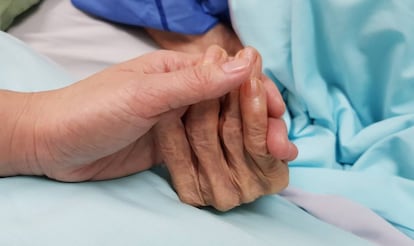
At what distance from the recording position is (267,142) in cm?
62

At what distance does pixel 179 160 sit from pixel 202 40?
0.31 m

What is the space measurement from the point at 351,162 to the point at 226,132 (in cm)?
27

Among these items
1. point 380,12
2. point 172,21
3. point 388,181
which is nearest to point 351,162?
point 388,181

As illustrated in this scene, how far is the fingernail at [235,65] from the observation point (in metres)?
0.59

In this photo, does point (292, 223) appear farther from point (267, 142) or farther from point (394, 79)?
point (394, 79)

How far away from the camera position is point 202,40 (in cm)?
95

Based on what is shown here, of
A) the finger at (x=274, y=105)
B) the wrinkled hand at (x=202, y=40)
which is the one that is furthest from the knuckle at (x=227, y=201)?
the wrinkled hand at (x=202, y=40)

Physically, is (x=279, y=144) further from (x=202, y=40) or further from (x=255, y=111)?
(x=202, y=40)

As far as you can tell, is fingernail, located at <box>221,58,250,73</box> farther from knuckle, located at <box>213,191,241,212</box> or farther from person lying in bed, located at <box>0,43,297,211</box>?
knuckle, located at <box>213,191,241,212</box>

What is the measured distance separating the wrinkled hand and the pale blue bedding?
0.28 meters

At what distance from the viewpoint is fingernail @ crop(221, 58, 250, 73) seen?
0.59 meters

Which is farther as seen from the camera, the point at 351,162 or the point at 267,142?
the point at 351,162

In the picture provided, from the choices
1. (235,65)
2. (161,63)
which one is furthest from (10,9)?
(235,65)

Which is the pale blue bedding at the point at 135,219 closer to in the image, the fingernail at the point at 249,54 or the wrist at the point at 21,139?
the wrist at the point at 21,139
